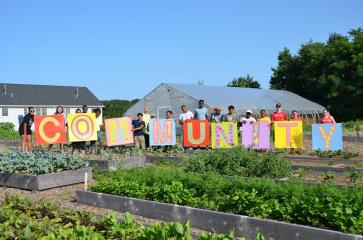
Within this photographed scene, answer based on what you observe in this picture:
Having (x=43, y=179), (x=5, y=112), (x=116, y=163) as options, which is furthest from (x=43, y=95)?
(x=43, y=179)

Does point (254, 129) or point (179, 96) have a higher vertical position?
point (179, 96)

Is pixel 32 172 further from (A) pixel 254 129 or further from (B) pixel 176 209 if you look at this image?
(A) pixel 254 129

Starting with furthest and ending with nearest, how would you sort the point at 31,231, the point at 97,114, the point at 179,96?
the point at 179,96 → the point at 97,114 → the point at 31,231

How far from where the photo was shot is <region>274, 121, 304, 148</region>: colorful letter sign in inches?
552

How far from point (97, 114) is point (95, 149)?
1391mm

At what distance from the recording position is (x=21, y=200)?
24.2 feet

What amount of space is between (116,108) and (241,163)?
50.6 meters

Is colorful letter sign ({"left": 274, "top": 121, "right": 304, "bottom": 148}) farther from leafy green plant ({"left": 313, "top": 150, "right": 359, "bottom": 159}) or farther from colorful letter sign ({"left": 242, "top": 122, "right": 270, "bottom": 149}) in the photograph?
leafy green plant ({"left": 313, "top": 150, "right": 359, "bottom": 159})

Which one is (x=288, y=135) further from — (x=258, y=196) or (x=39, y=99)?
(x=39, y=99)

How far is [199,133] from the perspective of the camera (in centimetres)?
1505

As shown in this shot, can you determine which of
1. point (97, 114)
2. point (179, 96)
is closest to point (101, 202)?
point (97, 114)

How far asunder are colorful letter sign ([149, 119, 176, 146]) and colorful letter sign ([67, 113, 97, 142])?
6.32ft

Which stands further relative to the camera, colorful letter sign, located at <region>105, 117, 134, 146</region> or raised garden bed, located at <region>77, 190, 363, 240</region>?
colorful letter sign, located at <region>105, 117, 134, 146</region>

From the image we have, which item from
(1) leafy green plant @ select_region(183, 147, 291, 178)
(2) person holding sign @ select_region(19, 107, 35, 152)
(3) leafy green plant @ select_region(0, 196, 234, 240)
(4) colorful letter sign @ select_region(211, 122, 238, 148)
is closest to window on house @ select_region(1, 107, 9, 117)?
(2) person holding sign @ select_region(19, 107, 35, 152)
